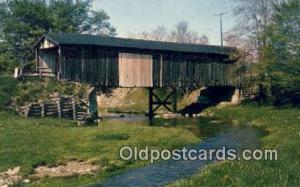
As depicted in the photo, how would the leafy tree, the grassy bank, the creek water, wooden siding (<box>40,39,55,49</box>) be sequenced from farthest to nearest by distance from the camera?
1. wooden siding (<box>40,39,55,49</box>)
2. the leafy tree
3. the creek water
4. the grassy bank

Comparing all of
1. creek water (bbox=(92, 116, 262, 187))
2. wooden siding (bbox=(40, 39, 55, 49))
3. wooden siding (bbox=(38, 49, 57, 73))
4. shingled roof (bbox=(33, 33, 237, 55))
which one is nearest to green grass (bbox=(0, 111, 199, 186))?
creek water (bbox=(92, 116, 262, 187))

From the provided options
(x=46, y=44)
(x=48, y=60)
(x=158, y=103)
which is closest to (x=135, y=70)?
(x=158, y=103)

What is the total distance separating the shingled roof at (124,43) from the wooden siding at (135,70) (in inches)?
48.2

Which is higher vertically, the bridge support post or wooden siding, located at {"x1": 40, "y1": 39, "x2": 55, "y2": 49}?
wooden siding, located at {"x1": 40, "y1": 39, "x2": 55, "y2": 49}

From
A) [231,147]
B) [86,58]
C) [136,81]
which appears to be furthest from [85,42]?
[231,147]

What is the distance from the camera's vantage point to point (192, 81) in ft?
189

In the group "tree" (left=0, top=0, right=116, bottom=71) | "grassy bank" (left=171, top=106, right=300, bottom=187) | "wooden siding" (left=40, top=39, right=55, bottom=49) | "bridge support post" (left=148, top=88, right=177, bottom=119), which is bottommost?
"grassy bank" (left=171, top=106, right=300, bottom=187)

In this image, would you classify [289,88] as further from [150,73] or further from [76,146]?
[76,146]

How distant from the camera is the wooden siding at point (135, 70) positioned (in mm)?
50281

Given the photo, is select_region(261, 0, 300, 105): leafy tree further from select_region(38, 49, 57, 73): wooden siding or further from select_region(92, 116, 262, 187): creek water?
select_region(38, 49, 57, 73): wooden siding

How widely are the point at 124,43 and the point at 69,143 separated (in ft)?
85.5

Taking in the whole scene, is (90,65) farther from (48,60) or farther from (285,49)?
(285,49)

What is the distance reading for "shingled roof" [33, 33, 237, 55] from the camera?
46719 mm

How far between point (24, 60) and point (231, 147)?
1790 inches
